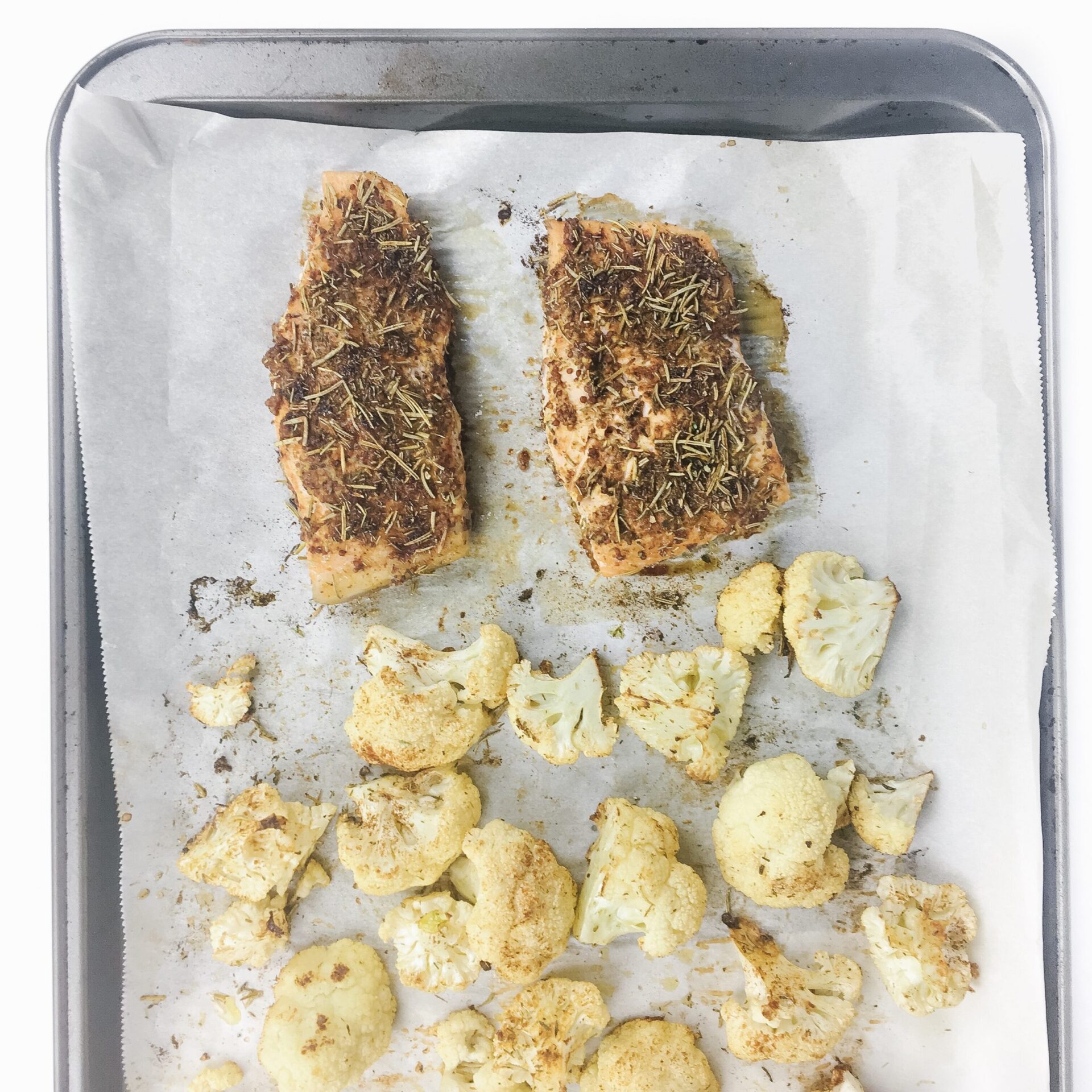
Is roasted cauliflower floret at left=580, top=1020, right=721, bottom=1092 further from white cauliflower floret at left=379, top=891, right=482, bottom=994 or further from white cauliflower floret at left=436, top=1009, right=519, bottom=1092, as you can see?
white cauliflower floret at left=379, top=891, right=482, bottom=994

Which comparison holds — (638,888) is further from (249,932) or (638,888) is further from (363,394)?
(363,394)

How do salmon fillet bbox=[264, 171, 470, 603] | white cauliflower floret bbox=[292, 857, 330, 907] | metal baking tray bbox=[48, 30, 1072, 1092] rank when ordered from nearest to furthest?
salmon fillet bbox=[264, 171, 470, 603]
metal baking tray bbox=[48, 30, 1072, 1092]
white cauliflower floret bbox=[292, 857, 330, 907]

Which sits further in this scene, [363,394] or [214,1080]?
[214,1080]

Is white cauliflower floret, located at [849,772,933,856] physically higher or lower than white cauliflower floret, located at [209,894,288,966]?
higher

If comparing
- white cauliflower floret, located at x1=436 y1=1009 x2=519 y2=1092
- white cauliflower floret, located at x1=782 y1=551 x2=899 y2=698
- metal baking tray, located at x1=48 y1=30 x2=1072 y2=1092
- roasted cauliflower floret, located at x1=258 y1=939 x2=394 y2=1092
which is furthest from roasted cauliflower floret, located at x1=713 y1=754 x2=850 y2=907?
roasted cauliflower floret, located at x1=258 y1=939 x2=394 y2=1092

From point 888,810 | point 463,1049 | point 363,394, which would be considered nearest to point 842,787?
point 888,810

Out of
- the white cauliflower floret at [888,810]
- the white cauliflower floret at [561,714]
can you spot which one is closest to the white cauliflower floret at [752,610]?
the white cauliflower floret at [561,714]
